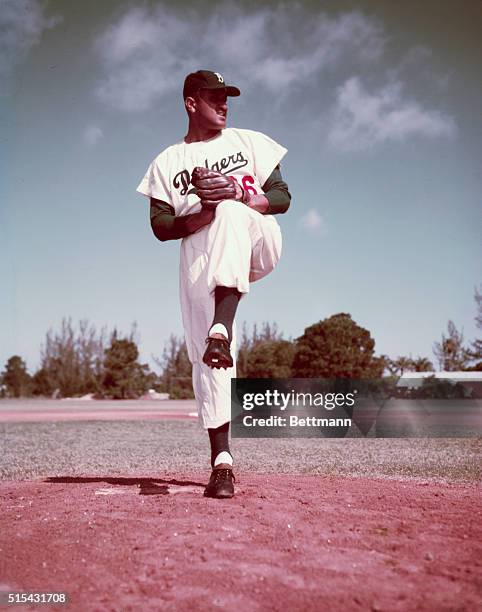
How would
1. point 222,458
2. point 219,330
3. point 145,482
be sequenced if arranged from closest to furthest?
point 219,330 < point 222,458 < point 145,482

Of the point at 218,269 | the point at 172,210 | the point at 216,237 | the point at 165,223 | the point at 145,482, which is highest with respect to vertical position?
the point at 172,210

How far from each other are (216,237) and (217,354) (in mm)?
659

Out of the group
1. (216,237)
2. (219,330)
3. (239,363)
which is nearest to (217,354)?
(219,330)

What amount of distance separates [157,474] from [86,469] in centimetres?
108

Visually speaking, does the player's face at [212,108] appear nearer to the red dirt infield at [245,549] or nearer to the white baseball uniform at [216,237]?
the white baseball uniform at [216,237]

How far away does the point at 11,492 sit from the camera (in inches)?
143

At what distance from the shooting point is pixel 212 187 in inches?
123

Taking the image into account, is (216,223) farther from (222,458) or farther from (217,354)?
(222,458)

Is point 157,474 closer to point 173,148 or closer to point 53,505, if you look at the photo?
point 53,505

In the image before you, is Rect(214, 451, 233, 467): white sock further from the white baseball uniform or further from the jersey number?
the jersey number

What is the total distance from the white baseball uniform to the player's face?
0.09 m

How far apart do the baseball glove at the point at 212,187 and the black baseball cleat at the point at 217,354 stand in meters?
0.76

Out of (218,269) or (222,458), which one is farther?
(222,458)

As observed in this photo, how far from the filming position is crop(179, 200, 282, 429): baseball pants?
10.3 feet
